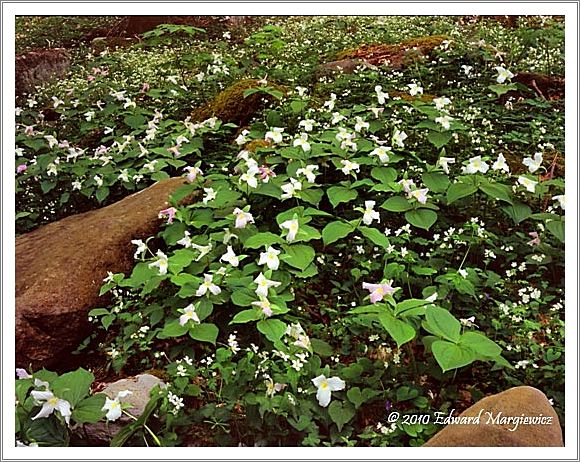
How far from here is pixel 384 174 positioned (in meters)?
2.56

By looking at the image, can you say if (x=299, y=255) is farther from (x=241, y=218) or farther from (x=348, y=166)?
(x=348, y=166)

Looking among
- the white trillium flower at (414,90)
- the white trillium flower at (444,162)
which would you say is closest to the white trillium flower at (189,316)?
the white trillium flower at (444,162)

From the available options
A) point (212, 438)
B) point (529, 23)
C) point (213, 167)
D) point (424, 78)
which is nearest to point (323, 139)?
point (213, 167)

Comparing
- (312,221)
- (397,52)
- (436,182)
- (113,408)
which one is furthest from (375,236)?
(397,52)

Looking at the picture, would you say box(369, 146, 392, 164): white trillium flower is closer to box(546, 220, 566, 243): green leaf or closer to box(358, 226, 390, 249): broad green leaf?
box(358, 226, 390, 249): broad green leaf

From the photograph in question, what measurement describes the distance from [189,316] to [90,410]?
0.40 m

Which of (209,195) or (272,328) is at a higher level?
(209,195)

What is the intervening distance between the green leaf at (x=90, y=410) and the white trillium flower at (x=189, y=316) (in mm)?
328

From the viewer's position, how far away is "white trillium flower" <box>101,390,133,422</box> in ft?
6.03

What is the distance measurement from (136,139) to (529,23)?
203cm

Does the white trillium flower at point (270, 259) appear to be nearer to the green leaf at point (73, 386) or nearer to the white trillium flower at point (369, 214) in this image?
the white trillium flower at point (369, 214)

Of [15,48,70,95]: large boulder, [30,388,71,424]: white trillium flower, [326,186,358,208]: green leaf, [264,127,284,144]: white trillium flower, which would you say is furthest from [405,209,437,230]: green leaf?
[15,48,70,95]: large boulder

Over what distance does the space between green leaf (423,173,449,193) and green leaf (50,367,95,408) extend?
1469mm

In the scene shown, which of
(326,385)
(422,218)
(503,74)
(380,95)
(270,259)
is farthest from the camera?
(503,74)
